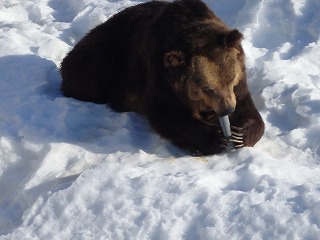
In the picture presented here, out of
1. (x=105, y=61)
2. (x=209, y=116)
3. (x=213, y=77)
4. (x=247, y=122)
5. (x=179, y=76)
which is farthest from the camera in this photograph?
(x=105, y=61)

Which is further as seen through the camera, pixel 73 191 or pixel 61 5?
pixel 61 5

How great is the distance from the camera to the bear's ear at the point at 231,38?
175 inches

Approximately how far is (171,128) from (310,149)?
0.98 m

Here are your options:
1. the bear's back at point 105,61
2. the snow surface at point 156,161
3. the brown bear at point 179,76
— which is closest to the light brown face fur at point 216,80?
the brown bear at point 179,76

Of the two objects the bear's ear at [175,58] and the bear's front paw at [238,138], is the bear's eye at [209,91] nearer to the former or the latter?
the bear's ear at [175,58]

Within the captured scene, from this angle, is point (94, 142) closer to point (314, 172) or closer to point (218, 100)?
point (218, 100)

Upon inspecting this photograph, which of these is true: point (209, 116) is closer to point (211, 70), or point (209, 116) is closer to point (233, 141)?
point (233, 141)

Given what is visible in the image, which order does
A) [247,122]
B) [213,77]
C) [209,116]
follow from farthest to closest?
[209,116] → [247,122] → [213,77]

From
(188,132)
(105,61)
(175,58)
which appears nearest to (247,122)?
(188,132)

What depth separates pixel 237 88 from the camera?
4.79 m

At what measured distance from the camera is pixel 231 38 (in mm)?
4457

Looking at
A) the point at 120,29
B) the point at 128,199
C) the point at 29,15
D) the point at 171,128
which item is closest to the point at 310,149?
the point at 171,128

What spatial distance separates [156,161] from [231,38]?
3.14 feet

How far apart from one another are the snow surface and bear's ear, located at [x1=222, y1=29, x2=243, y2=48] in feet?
2.35
